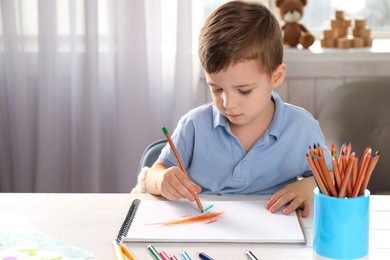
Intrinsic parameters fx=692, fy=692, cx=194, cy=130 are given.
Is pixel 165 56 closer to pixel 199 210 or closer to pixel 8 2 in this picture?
pixel 8 2

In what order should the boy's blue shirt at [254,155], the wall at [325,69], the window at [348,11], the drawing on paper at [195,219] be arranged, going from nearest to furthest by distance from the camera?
the drawing on paper at [195,219] < the boy's blue shirt at [254,155] < the wall at [325,69] < the window at [348,11]

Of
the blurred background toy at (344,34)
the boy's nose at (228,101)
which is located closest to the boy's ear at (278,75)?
the boy's nose at (228,101)

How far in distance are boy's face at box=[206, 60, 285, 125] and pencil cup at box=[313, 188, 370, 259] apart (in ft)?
1.37

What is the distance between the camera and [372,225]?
1.32 m

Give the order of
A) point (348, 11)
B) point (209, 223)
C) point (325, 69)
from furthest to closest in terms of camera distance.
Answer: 1. point (348, 11)
2. point (325, 69)
3. point (209, 223)

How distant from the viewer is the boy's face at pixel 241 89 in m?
1.46

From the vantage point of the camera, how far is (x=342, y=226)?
3.55 ft

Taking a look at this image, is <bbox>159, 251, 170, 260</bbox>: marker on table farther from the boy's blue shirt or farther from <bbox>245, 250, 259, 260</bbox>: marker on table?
the boy's blue shirt

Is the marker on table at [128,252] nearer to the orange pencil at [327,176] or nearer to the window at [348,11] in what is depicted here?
the orange pencil at [327,176]

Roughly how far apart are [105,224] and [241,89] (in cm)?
41

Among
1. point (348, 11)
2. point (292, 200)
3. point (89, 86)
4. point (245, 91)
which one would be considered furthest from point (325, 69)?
point (292, 200)

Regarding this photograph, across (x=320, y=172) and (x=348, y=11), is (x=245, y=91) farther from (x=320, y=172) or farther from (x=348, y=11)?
(x=348, y=11)

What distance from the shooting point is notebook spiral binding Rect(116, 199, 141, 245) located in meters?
1.25

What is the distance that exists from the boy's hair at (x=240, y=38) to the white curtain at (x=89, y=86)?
1138mm
